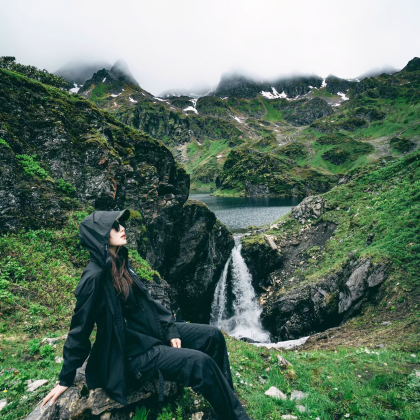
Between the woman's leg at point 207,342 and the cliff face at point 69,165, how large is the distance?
37.9 ft

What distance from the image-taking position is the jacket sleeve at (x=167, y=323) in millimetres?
4086

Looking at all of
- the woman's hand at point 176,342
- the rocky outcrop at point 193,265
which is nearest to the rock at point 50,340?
the woman's hand at point 176,342

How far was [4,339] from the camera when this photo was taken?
22.4ft

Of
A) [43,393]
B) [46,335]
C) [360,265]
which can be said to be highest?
[43,393]

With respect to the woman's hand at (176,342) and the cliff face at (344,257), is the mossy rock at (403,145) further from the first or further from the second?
the woman's hand at (176,342)

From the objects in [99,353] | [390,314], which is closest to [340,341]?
[390,314]

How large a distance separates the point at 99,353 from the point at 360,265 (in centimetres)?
1937

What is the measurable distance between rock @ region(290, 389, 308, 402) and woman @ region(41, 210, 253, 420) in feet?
9.39

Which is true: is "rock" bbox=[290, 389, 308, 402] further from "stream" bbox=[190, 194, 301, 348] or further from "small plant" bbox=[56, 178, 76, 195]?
"stream" bbox=[190, 194, 301, 348]

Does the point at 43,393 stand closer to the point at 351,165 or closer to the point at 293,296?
the point at 293,296

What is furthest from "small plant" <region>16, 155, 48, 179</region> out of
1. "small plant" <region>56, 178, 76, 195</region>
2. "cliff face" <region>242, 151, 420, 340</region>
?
"cliff face" <region>242, 151, 420, 340</region>

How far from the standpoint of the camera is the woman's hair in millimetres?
3678

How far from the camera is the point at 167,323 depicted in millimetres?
4246

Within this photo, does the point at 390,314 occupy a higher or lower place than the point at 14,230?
lower
